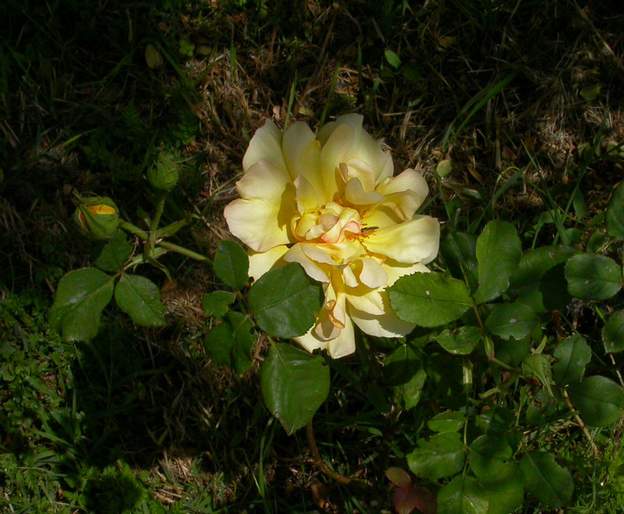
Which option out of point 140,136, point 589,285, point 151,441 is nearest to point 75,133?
point 140,136

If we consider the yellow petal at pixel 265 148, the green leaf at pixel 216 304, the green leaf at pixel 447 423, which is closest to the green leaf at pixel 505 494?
the green leaf at pixel 447 423

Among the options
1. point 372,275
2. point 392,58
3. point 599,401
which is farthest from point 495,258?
point 392,58

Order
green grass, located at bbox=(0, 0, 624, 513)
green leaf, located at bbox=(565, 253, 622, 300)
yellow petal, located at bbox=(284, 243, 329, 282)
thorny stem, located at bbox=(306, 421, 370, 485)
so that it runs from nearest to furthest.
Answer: yellow petal, located at bbox=(284, 243, 329, 282)
green leaf, located at bbox=(565, 253, 622, 300)
thorny stem, located at bbox=(306, 421, 370, 485)
green grass, located at bbox=(0, 0, 624, 513)

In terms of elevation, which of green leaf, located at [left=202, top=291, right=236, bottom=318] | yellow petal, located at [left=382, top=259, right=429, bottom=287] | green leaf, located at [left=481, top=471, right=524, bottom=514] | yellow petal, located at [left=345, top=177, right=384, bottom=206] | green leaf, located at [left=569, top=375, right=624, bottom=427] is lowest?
green leaf, located at [left=481, top=471, right=524, bottom=514]

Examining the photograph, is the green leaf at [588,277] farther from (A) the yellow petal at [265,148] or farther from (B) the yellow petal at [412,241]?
(A) the yellow petal at [265,148]

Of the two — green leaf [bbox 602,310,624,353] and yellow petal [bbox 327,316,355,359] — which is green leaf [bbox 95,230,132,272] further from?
green leaf [bbox 602,310,624,353]

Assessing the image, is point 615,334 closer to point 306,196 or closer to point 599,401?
point 599,401

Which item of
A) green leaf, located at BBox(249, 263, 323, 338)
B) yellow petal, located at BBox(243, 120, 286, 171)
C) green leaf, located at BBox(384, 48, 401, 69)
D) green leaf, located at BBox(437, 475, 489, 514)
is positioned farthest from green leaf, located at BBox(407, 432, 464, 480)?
green leaf, located at BBox(384, 48, 401, 69)
